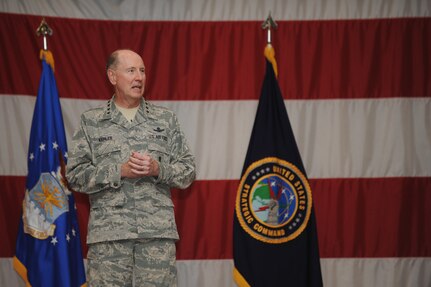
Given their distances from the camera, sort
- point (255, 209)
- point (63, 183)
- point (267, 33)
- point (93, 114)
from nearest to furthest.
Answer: point (93, 114)
point (63, 183)
point (255, 209)
point (267, 33)

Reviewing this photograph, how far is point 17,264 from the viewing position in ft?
9.98

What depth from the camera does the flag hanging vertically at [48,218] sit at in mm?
Result: 2982

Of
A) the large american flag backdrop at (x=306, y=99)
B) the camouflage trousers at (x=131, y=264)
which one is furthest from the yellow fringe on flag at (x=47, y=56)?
the camouflage trousers at (x=131, y=264)

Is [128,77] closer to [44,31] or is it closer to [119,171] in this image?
[119,171]

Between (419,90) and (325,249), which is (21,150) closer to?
(325,249)

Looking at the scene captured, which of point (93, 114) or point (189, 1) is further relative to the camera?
point (189, 1)

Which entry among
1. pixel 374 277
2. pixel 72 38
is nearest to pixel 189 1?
pixel 72 38

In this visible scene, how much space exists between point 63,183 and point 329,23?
1.82 m

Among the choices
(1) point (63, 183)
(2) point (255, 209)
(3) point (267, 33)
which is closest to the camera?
(1) point (63, 183)

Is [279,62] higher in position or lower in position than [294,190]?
higher

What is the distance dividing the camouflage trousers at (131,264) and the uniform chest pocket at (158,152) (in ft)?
1.19

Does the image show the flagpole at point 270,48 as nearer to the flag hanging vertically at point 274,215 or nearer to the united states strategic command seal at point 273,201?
the flag hanging vertically at point 274,215

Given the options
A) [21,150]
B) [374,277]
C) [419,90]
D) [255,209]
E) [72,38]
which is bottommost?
[374,277]

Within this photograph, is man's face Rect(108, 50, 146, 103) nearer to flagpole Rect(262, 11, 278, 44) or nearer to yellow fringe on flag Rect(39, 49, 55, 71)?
yellow fringe on flag Rect(39, 49, 55, 71)
